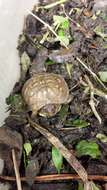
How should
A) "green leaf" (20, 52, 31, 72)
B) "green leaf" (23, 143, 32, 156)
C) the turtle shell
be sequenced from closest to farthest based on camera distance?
"green leaf" (23, 143, 32, 156) → the turtle shell → "green leaf" (20, 52, 31, 72)

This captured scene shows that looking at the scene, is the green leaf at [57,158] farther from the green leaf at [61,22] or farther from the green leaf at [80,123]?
the green leaf at [61,22]

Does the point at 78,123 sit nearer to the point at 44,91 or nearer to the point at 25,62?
the point at 44,91

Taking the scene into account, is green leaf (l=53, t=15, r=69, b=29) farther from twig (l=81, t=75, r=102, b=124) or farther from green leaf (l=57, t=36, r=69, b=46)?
twig (l=81, t=75, r=102, b=124)

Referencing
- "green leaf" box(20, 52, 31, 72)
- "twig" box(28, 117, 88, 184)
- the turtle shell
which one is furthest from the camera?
"green leaf" box(20, 52, 31, 72)

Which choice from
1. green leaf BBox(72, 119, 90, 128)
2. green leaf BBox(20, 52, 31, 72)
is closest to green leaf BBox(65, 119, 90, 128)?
green leaf BBox(72, 119, 90, 128)

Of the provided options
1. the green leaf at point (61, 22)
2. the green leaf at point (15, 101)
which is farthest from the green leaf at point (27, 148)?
the green leaf at point (61, 22)
